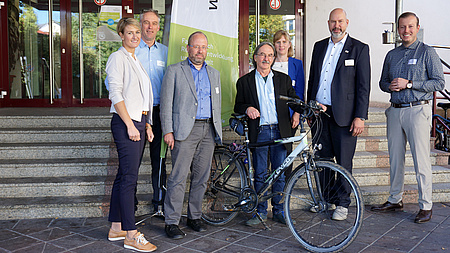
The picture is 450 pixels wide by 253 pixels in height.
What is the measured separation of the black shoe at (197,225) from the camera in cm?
377

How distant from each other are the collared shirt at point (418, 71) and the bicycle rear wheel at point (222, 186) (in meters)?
1.79

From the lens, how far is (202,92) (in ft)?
12.1

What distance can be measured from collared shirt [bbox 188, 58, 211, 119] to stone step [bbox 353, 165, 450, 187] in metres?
2.18

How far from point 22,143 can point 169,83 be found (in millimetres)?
2750

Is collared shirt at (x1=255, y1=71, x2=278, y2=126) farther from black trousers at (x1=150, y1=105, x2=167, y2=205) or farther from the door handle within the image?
the door handle

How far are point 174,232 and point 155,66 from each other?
60.7 inches

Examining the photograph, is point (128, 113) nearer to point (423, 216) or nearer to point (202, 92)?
point (202, 92)

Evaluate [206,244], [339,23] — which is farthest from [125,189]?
[339,23]

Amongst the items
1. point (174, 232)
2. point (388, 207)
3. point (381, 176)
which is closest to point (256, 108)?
point (174, 232)

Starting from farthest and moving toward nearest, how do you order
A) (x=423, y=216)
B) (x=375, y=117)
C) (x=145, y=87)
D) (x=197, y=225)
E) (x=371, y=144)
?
1. (x=375, y=117)
2. (x=371, y=144)
3. (x=423, y=216)
4. (x=197, y=225)
5. (x=145, y=87)

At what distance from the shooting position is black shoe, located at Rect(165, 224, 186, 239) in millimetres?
3557

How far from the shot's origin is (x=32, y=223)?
13.0 feet

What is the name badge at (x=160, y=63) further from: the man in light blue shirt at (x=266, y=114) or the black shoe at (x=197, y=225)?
the black shoe at (x=197, y=225)

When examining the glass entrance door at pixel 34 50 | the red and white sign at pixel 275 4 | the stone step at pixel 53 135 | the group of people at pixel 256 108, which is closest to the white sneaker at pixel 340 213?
the group of people at pixel 256 108
